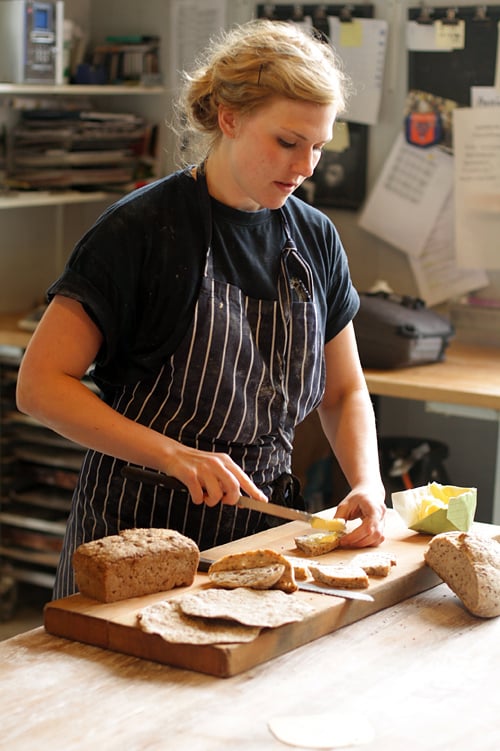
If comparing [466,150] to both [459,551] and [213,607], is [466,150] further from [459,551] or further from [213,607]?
[213,607]

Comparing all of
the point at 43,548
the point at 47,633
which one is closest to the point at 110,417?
the point at 47,633

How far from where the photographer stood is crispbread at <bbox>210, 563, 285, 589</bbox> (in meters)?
1.49

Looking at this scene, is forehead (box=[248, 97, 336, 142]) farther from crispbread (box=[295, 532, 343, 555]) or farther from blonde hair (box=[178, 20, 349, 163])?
crispbread (box=[295, 532, 343, 555])

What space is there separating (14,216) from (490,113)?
1.56m

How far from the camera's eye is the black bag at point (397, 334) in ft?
9.87

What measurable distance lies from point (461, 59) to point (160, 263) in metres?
1.83

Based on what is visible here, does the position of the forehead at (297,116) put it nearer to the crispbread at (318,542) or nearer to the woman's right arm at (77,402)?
the woman's right arm at (77,402)

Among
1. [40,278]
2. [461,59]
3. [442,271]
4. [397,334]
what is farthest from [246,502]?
[40,278]

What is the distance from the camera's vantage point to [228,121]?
1801 millimetres

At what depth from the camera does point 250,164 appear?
1766 mm

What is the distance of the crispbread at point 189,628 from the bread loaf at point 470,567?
0.34m

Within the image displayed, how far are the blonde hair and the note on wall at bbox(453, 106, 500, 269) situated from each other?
1522 mm

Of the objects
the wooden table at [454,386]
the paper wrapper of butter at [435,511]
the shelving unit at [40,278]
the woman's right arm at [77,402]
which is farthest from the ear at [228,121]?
the shelving unit at [40,278]

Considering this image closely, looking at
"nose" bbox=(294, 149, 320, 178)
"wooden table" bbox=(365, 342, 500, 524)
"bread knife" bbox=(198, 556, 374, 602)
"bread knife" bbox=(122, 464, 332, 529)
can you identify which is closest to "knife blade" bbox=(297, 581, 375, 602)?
"bread knife" bbox=(198, 556, 374, 602)
